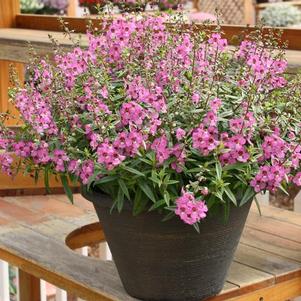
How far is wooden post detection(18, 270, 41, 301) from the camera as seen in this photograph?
6.37ft

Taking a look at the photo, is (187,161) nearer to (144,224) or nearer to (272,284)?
(144,224)

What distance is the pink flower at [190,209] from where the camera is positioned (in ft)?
3.67

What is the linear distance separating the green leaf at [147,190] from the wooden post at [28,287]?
0.84 m

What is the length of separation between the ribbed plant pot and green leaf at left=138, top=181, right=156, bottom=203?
5cm

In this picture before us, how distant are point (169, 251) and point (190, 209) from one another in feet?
0.41

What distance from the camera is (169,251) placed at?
1226 mm

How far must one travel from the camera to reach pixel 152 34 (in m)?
1.41

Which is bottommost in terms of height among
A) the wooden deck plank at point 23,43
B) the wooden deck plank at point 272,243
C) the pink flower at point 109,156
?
the wooden deck plank at point 272,243

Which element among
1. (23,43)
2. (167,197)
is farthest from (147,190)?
(23,43)

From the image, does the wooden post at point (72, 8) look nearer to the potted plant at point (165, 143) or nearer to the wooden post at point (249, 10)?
the wooden post at point (249, 10)

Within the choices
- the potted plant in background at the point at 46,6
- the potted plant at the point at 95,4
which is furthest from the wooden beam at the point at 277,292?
the potted plant in background at the point at 46,6

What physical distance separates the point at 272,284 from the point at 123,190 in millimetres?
350

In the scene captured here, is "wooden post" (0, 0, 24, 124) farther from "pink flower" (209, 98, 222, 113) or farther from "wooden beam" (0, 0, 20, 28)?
"pink flower" (209, 98, 222, 113)

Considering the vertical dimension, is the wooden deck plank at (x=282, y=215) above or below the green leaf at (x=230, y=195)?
below
